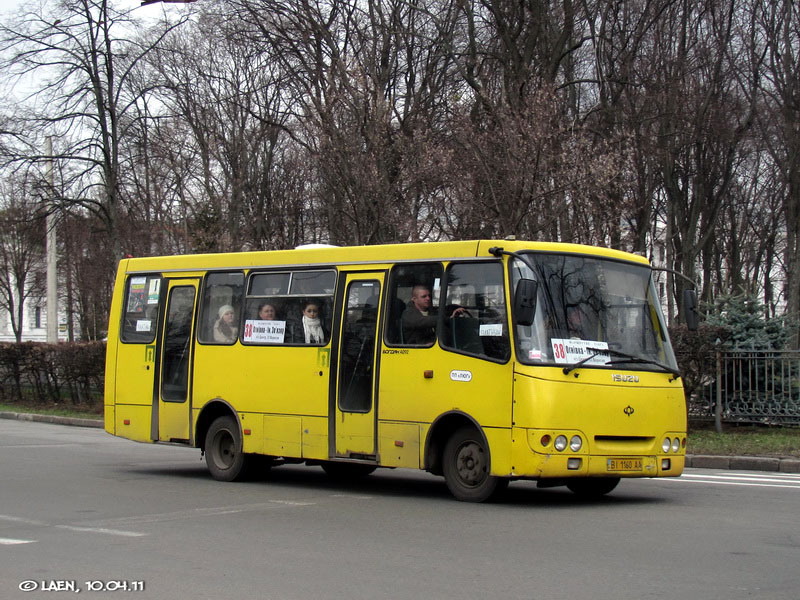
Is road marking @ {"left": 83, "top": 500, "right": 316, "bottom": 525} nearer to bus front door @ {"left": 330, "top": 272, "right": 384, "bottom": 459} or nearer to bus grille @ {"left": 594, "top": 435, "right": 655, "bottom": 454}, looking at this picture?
bus front door @ {"left": 330, "top": 272, "right": 384, "bottom": 459}

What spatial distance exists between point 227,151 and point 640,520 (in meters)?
30.6

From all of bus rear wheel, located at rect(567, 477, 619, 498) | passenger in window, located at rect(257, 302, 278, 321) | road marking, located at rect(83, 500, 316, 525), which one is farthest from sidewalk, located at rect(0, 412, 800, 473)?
road marking, located at rect(83, 500, 316, 525)

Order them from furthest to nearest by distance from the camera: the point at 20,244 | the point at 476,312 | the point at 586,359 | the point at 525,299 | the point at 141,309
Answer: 1. the point at 20,244
2. the point at 141,309
3. the point at 476,312
4. the point at 586,359
5. the point at 525,299

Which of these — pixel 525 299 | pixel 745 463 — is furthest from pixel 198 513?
pixel 745 463

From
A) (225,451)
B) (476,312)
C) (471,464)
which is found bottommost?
(225,451)

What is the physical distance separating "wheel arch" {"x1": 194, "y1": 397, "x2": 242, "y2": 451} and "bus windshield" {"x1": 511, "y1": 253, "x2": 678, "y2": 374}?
5156mm

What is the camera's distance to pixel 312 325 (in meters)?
14.1

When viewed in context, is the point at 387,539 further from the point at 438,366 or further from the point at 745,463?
the point at 745,463

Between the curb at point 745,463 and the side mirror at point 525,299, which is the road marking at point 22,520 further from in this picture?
the curb at point 745,463


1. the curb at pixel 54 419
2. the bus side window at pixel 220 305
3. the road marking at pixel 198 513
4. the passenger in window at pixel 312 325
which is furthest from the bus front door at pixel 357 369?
the curb at pixel 54 419

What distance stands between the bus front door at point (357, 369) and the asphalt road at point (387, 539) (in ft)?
2.16

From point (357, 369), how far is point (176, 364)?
3596mm

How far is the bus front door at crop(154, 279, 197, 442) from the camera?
51.5 ft

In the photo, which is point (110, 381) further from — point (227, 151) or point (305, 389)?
point (227, 151)
